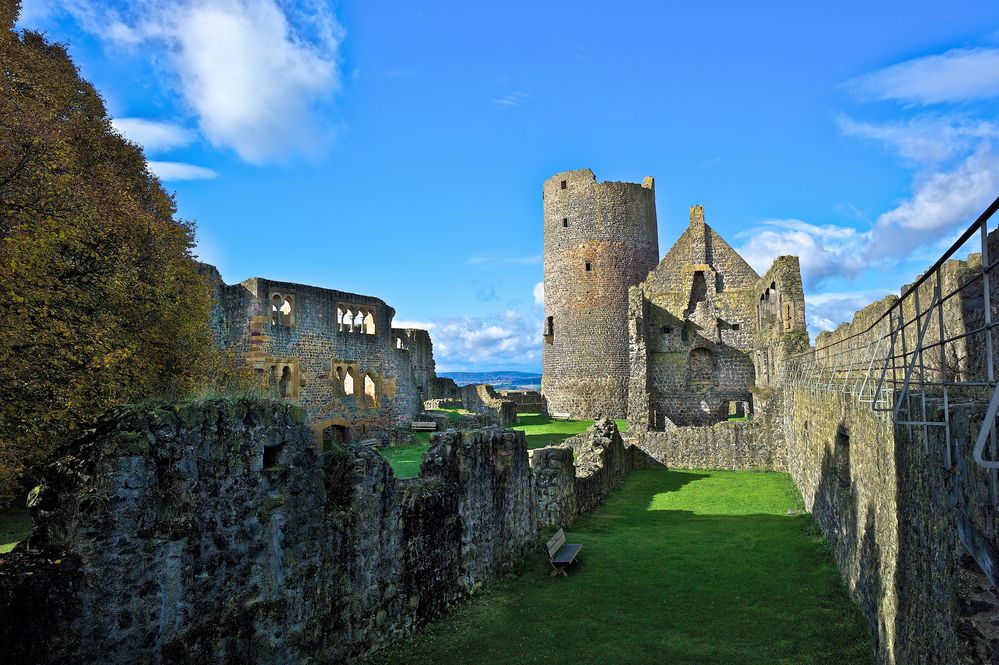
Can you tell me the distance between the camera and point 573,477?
634 inches

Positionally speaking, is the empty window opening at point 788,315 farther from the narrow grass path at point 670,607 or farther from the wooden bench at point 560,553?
the wooden bench at point 560,553

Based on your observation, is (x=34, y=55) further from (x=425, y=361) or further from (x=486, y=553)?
(x=425, y=361)

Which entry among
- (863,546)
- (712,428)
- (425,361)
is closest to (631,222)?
(425,361)

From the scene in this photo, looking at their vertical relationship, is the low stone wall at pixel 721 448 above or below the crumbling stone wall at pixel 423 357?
below

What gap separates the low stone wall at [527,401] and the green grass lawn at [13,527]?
3477cm

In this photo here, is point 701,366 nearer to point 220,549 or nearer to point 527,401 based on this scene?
point 527,401

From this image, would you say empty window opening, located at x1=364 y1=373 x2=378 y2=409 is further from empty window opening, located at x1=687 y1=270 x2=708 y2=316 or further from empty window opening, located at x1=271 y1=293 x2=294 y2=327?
empty window opening, located at x1=687 y1=270 x2=708 y2=316

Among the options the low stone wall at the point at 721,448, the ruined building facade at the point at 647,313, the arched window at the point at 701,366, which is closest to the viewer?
the low stone wall at the point at 721,448

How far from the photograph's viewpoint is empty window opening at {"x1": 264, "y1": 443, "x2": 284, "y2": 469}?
754 cm

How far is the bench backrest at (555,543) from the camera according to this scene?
39.9ft

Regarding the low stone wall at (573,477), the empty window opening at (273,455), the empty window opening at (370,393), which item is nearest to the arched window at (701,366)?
the low stone wall at (573,477)

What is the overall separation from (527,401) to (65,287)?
41.8 m

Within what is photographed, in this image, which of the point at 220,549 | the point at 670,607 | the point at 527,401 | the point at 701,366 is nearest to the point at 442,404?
the point at 527,401

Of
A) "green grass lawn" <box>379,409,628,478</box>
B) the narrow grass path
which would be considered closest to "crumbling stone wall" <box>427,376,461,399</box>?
"green grass lawn" <box>379,409,628,478</box>
